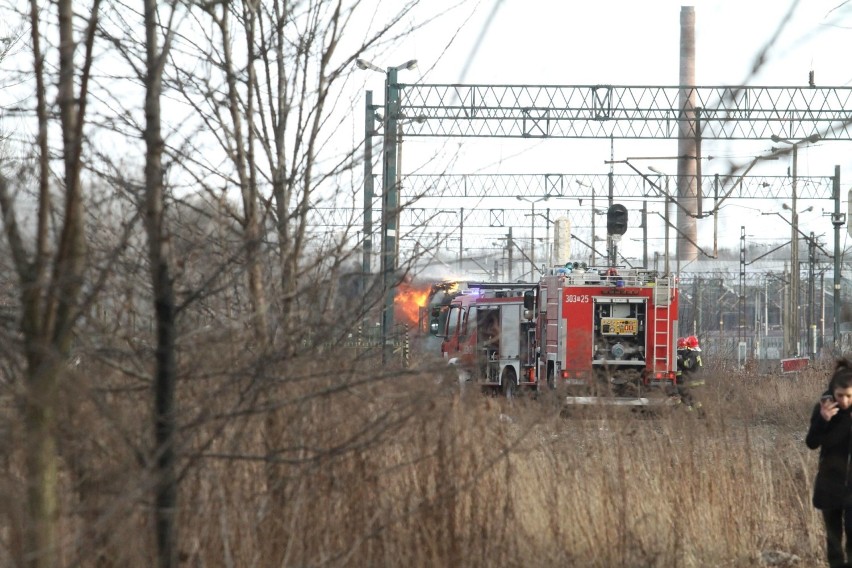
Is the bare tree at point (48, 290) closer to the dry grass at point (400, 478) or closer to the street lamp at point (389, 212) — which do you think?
the dry grass at point (400, 478)

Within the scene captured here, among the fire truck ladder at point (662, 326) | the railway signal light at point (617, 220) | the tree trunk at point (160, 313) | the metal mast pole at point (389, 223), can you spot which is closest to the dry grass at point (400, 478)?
the tree trunk at point (160, 313)

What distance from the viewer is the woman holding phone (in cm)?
721

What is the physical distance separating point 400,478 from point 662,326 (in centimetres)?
1970

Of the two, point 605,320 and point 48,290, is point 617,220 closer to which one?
point 605,320

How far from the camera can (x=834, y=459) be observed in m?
7.36

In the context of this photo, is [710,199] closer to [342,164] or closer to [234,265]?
[234,265]

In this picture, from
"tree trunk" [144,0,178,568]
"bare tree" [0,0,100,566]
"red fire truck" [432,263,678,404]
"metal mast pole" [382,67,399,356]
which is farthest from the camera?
"red fire truck" [432,263,678,404]

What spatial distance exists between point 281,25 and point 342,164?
0.65 metres

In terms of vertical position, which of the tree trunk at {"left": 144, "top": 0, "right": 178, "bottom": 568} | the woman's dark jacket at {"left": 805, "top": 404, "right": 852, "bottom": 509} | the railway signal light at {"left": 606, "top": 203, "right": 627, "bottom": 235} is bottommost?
the woman's dark jacket at {"left": 805, "top": 404, "right": 852, "bottom": 509}

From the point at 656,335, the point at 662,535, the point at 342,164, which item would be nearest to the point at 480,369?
the point at 342,164

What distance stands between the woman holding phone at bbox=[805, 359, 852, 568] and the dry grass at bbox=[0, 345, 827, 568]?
30.1 inches

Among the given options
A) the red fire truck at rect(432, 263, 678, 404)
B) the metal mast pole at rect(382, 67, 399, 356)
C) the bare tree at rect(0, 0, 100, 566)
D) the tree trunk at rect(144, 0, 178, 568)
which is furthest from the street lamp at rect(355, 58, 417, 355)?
the red fire truck at rect(432, 263, 678, 404)

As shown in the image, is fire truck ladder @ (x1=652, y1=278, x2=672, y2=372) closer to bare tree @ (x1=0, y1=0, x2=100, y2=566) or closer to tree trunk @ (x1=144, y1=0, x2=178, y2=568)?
tree trunk @ (x1=144, y1=0, x2=178, y2=568)

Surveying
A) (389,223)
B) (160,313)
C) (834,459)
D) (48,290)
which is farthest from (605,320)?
(48,290)
